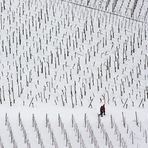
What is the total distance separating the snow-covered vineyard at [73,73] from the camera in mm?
9922

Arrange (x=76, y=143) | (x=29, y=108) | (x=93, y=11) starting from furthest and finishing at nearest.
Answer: (x=93, y=11), (x=29, y=108), (x=76, y=143)

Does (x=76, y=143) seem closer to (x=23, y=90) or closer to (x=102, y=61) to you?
(x=23, y=90)

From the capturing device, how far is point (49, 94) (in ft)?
35.4

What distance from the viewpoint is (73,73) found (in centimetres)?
1142

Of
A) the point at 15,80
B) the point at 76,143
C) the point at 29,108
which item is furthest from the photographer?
the point at 15,80

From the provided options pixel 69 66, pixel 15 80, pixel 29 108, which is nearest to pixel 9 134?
pixel 29 108

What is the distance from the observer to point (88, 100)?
35.2ft

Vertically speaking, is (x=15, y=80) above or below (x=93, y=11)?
below

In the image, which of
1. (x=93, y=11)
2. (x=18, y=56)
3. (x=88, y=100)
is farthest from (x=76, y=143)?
(x=93, y=11)

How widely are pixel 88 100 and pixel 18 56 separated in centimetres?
186

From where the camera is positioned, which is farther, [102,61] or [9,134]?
[102,61]

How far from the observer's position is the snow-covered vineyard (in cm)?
992

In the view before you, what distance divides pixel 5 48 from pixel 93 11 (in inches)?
88.0

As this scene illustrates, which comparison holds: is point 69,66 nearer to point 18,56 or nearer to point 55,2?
point 18,56
